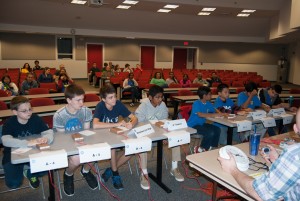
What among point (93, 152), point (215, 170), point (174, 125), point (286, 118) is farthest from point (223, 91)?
point (93, 152)

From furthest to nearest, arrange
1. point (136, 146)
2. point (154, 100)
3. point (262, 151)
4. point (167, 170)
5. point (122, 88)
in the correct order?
point (122, 88), point (167, 170), point (154, 100), point (136, 146), point (262, 151)

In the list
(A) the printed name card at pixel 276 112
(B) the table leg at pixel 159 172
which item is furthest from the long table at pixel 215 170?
(A) the printed name card at pixel 276 112

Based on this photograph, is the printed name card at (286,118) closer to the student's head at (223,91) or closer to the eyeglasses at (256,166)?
the student's head at (223,91)

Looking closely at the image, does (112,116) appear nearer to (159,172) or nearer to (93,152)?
(159,172)

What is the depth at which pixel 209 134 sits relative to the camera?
3680 mm

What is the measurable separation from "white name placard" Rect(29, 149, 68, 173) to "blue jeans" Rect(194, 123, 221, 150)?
7.30 ft

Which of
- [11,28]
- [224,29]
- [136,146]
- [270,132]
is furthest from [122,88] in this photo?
[224,29]

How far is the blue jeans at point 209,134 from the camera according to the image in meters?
3.69

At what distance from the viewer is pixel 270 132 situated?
177 inches

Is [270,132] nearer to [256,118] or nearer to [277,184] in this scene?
[256,118]

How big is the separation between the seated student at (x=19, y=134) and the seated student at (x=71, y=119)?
200 millimetres

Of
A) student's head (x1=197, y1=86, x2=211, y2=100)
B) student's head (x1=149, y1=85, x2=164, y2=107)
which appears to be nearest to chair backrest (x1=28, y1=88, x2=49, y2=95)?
student's head (x1=149, y1=85, x2=164, y2=107)

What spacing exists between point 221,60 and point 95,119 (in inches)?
672

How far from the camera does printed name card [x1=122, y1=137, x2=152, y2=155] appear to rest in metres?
2.38
